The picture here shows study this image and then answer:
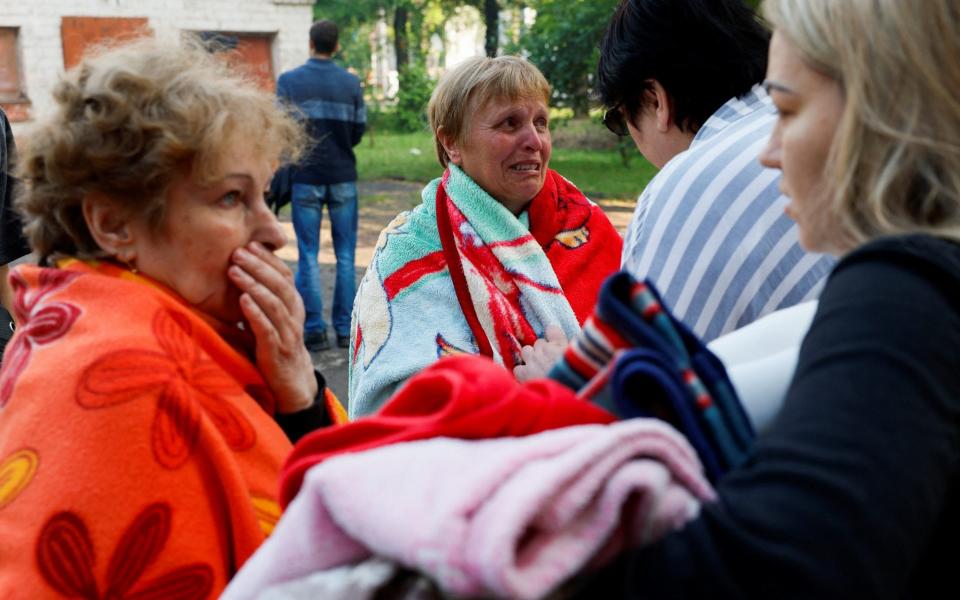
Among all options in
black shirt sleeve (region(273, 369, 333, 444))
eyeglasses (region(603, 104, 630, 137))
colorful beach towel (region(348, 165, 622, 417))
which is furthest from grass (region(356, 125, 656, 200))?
black shirt sleeve (region(273, 369, 333, 444))

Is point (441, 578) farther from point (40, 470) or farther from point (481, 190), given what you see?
point (481, 190)

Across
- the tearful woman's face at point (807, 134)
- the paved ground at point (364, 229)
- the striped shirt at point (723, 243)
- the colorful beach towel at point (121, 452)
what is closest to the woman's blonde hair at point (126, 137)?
the colorful beach towel at point (121, 452)

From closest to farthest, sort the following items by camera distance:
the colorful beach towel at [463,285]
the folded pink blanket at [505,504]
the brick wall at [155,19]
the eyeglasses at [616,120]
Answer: the folded pink blanket at [505,504], the eyeglasses at [616,120], the colorful beach towel at [463,285], the brick wall at [155,19]

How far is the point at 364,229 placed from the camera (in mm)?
12727

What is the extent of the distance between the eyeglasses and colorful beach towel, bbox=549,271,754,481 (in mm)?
1761

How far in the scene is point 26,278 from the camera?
6.20 ft

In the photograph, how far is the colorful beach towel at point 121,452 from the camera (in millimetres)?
1620

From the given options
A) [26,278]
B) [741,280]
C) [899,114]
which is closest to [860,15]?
[899,114]

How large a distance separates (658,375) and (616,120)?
1951mm

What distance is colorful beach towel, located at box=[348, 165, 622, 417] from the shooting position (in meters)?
3.22

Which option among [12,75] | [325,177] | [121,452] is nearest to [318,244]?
[325,177]

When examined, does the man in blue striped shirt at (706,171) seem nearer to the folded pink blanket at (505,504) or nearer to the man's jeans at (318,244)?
the folded pink blanket at (505,504)

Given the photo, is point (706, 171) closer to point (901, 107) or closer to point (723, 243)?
point (723, 243)

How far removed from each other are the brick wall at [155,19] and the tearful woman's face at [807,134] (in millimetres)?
17321
